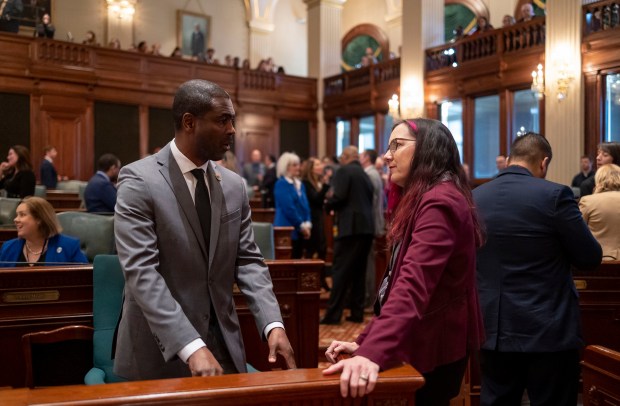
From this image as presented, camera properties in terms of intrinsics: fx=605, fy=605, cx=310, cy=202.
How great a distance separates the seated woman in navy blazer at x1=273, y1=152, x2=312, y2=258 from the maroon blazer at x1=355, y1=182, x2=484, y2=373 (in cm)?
446

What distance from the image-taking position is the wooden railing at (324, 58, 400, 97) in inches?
508

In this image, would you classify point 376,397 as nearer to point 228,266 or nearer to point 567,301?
point 228,266

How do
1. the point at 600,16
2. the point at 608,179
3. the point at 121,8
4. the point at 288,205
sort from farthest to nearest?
the point at 121,8
the point at 600,16
the point at 288,205
the point at 608,179

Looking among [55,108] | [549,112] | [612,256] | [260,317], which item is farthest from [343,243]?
[55,108]

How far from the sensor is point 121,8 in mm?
14438

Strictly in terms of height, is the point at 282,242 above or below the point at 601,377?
above

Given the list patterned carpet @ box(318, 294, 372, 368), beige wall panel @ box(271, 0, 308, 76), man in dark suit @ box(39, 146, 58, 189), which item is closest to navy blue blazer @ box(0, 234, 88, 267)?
patterned carpet @ box(318, 294, 372, 368)

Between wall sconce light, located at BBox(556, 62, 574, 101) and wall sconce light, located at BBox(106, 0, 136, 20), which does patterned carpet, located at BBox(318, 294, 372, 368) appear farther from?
wall sconce light, located at BBox(106, 0, 136, 20)

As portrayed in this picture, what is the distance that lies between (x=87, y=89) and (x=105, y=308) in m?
10.2

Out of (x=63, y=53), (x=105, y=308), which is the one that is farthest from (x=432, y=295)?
(x=63, y=53)

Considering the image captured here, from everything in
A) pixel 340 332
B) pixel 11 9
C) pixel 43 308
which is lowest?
pixel 340 332

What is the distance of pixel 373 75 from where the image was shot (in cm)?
1329

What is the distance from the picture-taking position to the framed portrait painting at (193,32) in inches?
613

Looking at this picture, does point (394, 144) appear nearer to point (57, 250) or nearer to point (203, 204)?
point (203, 204)
